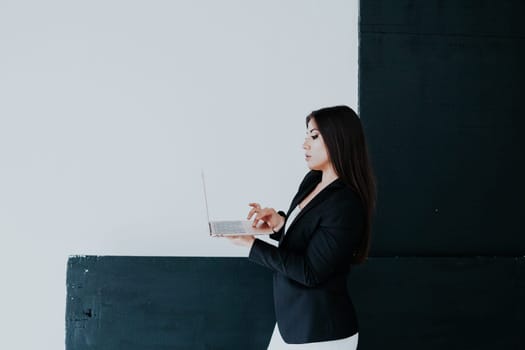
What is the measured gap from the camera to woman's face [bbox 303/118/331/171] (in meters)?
2.27

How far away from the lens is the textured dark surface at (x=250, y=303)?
3.04 metres

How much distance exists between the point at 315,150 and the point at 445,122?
152cm

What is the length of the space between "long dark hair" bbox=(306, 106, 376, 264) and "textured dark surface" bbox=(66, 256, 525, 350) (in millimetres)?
1124

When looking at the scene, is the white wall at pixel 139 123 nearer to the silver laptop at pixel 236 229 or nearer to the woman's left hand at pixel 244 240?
the silver laptop at pixel 236 229

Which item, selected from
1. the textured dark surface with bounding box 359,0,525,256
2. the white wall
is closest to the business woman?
the white wall

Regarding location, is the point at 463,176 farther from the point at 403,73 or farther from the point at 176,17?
the point at 176,17

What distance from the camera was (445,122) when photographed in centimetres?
341

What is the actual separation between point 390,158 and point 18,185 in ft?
7.64

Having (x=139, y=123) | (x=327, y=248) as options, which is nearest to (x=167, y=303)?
(x=139, y=123)

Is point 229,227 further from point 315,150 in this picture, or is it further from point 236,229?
point 315,150

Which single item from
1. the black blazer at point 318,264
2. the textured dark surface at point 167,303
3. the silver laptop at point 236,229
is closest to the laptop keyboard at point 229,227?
the silver laptop at point 236,229

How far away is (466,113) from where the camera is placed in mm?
3430

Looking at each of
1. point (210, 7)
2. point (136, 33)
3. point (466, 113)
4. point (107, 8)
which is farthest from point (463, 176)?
point (107, 8)

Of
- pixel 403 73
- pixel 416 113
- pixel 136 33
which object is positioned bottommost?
pixel 416 113
